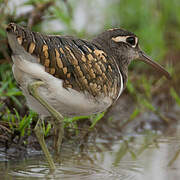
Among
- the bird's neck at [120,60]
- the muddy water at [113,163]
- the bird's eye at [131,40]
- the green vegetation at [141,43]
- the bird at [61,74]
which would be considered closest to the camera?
the bird at [61,74]

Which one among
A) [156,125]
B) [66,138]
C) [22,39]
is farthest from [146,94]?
[22,39]

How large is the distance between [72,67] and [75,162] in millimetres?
943

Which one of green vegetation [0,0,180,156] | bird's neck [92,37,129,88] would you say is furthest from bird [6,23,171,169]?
green vegetation [0,0,180,156]

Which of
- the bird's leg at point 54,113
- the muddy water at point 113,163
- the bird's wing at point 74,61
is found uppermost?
the bird's wing at point 74,61

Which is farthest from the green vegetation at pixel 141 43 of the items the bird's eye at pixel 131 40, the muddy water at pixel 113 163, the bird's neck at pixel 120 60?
the bird's eye at pixel 131 40

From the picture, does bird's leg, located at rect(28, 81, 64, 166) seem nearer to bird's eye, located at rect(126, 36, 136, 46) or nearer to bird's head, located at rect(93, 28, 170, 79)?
bird's head, located at rect(93, 28, 170, 79)

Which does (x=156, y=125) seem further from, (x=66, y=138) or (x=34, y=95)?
(x=34, y=95)

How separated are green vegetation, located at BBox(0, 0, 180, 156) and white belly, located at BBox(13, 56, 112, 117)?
0.46 meters

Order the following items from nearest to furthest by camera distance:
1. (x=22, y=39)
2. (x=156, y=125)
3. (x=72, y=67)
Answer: (x=22, y=39)
(x=72, y=67)
(x=156, y=125)

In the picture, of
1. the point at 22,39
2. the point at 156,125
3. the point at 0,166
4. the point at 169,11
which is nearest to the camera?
the point at 22,39

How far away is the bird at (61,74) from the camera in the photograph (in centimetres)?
363

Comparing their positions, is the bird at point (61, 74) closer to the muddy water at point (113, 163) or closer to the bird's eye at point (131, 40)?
the muddy water at point (113, 163)

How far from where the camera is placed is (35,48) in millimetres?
3627

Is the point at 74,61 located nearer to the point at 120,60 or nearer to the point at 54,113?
the point at 54,113
